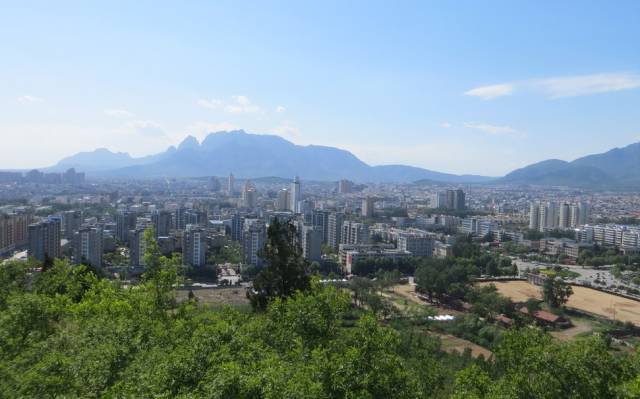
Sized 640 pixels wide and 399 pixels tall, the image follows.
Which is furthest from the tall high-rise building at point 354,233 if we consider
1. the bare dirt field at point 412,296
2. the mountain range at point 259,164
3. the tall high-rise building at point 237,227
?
the mountain range at point 259,164

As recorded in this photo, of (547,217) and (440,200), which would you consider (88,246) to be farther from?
(440,200)

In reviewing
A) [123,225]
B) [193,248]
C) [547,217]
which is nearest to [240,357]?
[193,248]

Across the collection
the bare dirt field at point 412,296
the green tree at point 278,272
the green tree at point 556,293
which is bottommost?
the bare dirt field at point 412,296

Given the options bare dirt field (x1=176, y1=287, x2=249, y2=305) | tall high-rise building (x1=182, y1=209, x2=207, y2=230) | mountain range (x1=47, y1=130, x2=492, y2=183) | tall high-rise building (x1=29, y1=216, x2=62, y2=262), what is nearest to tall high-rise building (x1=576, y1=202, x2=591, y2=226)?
tall high-rise building (x1=182, y1=209, x2=207, y2=230)

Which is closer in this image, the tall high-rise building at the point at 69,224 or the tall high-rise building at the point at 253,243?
the tall high-rise building at the point at 253,243

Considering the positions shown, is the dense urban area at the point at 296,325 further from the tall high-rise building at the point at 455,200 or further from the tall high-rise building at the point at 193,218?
the tall high-rise building at the point at 455,200

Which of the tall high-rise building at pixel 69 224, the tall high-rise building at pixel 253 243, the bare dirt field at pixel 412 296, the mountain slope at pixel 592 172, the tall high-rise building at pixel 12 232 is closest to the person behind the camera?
the bare dirt field at pixel 412 296

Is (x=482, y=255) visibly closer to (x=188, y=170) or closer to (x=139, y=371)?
(x=139, y=371)
